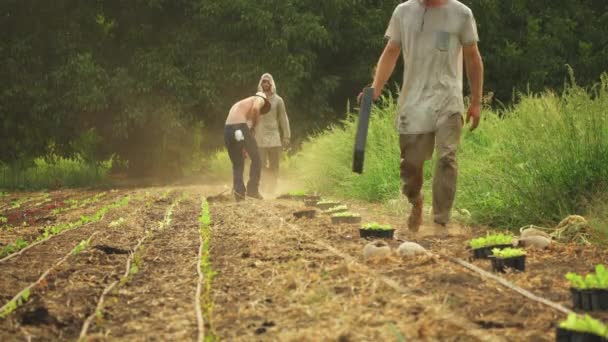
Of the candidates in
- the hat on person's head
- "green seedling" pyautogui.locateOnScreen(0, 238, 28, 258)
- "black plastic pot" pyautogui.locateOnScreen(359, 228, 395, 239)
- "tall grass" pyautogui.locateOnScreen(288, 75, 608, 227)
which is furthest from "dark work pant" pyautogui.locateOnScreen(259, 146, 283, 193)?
"black plastic pot" pyautogui.locateOnScreen(359, 228, 395, 239)

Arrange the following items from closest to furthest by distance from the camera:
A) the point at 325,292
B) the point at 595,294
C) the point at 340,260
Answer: the point at 595,294 < the point at 325,292 < the point at 340,260

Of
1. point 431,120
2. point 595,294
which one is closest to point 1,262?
point 431,120

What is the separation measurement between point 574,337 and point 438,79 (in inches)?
154

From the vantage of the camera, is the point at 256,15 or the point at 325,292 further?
the point at 256,15

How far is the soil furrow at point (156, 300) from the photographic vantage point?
3.96 m

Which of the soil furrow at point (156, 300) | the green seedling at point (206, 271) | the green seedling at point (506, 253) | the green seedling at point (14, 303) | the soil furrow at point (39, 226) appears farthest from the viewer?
the soil furrow at point (39, 226)

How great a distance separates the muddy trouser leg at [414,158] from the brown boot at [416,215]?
0.05 m

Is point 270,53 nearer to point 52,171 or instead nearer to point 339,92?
point 339,92

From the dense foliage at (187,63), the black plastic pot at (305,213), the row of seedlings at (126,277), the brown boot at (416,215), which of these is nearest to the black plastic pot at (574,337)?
the row of seedlings at (126,277)

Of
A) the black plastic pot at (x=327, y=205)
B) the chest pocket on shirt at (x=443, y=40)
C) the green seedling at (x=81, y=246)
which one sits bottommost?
the black plastic pot at (x=327, y=205)

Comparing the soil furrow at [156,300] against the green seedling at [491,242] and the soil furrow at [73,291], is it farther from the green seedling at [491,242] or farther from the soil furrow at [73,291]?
the green seedling at [491,242]

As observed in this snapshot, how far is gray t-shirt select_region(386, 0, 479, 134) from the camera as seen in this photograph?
6793 millimetres

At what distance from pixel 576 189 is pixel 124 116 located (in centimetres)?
1672

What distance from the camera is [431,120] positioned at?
22.7 ft
